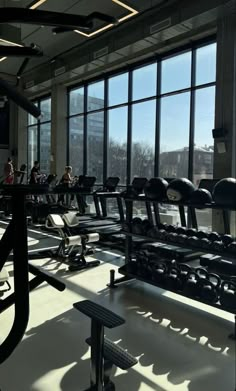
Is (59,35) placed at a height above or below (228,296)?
above

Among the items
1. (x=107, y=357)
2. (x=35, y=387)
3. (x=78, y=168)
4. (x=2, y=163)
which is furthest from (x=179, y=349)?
(x=2, y=163)

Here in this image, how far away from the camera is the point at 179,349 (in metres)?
2.72

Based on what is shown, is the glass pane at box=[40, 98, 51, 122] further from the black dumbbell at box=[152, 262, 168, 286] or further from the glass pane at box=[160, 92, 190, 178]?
the black dumbbell at box=[152, 262, 168, 286]

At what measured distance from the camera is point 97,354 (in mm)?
2066

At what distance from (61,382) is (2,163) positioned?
12.8 metres

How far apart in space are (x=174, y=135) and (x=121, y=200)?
2.01 m

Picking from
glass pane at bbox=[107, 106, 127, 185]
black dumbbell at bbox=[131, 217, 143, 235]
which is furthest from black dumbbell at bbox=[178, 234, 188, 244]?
glass pane at bbox=[107, 106, 127, 185]

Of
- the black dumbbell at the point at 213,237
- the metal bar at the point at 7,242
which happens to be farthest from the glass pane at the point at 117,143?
the metal bar at the point at 7,242

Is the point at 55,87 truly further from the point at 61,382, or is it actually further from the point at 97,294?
the point at 61,382

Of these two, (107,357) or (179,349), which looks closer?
(107,357)

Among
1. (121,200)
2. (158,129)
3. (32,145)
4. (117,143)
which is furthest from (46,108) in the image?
(121,200)

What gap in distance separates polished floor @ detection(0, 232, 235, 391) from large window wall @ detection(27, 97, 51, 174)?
927 cm

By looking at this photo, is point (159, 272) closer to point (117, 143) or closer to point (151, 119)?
point (151, 119)

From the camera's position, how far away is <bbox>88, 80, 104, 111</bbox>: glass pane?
10242 mm
